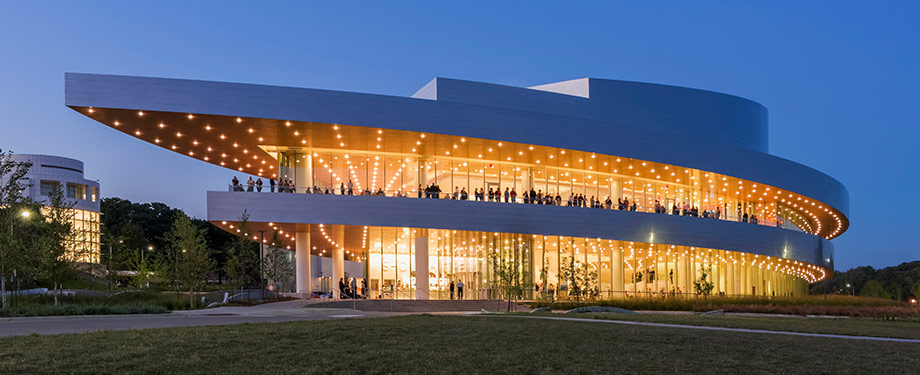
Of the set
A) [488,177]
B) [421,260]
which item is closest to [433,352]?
[421,260]

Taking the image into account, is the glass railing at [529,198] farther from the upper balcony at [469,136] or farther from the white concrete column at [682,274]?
the white concrete column at [682,274]

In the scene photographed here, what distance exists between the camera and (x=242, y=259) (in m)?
38.8

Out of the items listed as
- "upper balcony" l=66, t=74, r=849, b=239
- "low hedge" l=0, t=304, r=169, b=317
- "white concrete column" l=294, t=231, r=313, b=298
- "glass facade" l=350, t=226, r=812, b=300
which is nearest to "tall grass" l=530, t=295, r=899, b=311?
"glass facade" l=350, t=226, r=812, b=300

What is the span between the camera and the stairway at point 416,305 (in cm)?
3647

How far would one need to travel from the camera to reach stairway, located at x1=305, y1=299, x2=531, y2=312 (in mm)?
36469

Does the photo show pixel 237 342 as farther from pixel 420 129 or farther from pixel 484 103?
pixel 484 103

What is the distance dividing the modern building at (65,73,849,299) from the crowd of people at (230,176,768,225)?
A: 0.14 metres

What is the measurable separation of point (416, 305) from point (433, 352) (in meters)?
25.2

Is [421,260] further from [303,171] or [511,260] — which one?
[303,171]

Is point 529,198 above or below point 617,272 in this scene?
above

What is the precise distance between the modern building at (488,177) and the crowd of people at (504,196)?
14 centimetres

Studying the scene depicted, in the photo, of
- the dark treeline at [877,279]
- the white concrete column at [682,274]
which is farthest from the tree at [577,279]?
the dark treeline at [877,279]

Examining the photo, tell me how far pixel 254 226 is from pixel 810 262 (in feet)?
160

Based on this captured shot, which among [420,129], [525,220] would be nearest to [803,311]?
[525,220]
